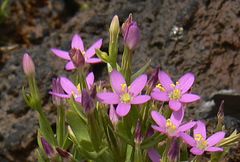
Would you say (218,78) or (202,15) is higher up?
(202,15)

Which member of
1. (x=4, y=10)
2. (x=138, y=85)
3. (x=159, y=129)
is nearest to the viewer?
(x=159, y=129)

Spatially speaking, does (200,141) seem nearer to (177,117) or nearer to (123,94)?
(177,117)

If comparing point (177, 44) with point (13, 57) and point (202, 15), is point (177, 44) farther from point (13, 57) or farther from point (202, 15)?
point (13, 57)

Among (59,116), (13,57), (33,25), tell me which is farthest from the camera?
(33,25)

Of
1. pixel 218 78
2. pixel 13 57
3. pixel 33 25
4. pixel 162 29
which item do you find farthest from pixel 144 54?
pixel 33 25

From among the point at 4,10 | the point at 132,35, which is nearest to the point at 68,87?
the point at 132,35

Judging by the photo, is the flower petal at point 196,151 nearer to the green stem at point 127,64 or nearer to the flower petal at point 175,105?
the flower petal at point 175,105

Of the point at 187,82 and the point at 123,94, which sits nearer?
the point at 123,94

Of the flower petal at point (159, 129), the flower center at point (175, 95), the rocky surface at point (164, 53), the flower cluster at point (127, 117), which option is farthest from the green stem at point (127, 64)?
the rocky surface at point (164, 53)
